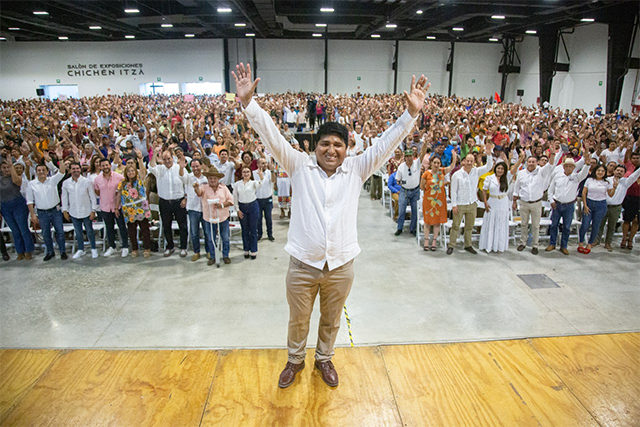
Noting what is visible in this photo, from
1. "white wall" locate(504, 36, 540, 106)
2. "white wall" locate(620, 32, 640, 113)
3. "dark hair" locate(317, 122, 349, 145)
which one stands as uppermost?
"white wall" locate(504, 36, 540, 106)

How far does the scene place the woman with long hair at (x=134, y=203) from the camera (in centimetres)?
587

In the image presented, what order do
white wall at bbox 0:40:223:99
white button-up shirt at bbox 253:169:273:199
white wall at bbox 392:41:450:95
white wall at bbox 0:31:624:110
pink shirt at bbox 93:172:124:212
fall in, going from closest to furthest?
pink shirt at bbox 93:172:124:212
white button-up shirt at bbox 253:169:273:199
white wall at bbox 0:31:624:110
white wall at bbox 0:40:223:99
white wall at bbox 392:41:450:95

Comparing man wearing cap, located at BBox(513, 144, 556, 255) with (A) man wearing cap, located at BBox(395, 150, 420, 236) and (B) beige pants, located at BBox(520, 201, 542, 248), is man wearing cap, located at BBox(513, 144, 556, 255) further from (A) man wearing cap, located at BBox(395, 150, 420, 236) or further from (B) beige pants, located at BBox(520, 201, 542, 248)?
(A) man wearing cap, located at BBox(395, 150, 420, 236)

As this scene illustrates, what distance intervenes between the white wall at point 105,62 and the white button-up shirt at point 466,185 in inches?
1106

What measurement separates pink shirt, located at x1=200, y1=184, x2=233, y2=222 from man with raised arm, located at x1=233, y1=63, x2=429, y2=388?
3312 mm

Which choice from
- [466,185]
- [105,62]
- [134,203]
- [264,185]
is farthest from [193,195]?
[105,62]

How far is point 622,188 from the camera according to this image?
609cm

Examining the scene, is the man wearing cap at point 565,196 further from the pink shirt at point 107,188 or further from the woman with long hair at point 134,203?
the pink shirt at point 107,188

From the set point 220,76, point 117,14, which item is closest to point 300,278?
point 117,14

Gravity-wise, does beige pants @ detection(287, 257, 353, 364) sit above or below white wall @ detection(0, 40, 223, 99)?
below

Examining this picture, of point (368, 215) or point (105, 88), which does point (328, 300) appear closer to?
point (368, 215)

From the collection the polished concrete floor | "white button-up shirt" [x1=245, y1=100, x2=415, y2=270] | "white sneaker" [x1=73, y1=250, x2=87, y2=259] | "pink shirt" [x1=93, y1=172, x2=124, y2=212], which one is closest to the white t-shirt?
the polished concrete floor

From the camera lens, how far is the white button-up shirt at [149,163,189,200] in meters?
5.88

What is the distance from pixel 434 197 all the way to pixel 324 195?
4.23 meters
